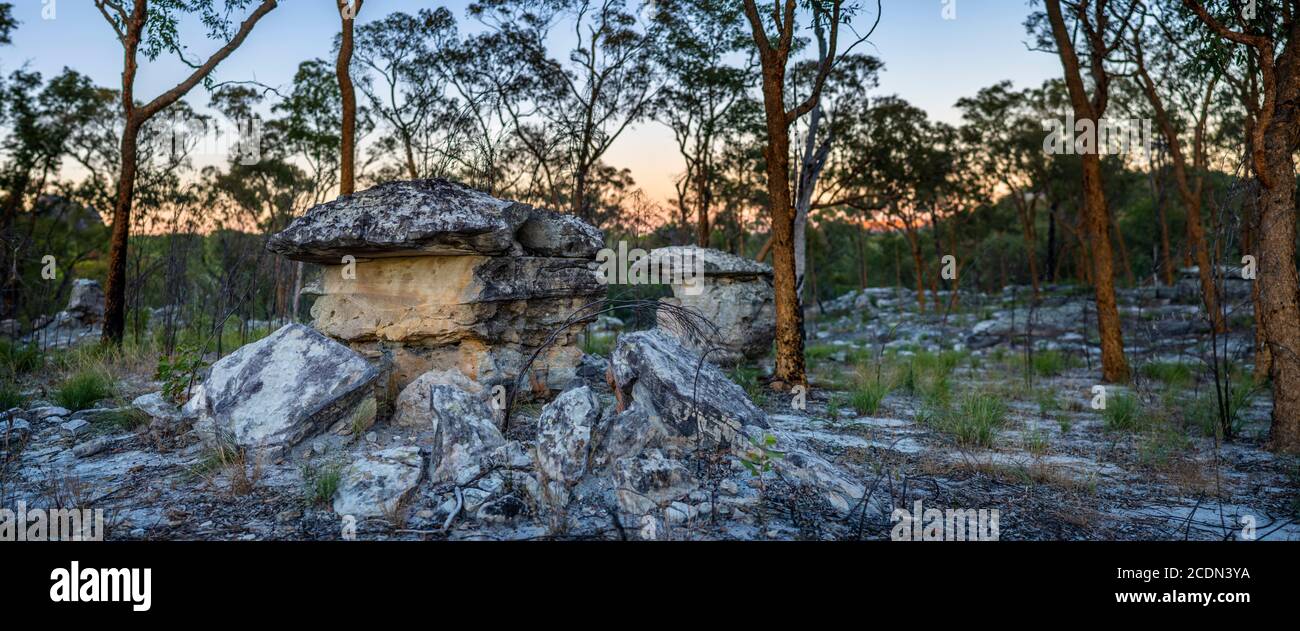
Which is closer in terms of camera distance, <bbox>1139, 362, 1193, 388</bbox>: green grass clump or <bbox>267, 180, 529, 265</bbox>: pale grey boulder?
<bbox>267, 180, 529, 265</bbox>: pale grey boulder

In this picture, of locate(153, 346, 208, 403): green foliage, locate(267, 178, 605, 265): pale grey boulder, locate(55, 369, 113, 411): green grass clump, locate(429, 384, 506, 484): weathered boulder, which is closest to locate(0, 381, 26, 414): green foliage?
locate(55, 369, 113, 411): green grass clump

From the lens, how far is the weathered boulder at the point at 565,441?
12.9 feet

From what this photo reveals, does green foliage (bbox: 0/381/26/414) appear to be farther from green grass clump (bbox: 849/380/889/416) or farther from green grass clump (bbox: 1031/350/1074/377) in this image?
green grass clump (bbox: 1031/350/1074/377)

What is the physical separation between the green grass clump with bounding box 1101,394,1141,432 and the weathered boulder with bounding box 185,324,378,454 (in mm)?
6309

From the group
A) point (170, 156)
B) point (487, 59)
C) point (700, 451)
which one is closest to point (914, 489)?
point (700, 451)

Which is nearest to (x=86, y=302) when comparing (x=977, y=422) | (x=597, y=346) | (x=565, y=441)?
(x=597, y=346)

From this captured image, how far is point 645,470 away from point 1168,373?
30.3 ft

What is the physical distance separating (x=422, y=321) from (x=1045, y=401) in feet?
21.1

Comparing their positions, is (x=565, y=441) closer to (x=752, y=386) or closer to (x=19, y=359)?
(x=752, y=386)

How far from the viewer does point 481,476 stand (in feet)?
13.3

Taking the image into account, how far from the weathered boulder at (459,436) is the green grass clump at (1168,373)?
29.7 ft

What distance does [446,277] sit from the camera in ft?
20.2

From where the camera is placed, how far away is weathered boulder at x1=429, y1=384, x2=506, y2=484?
414 cm
